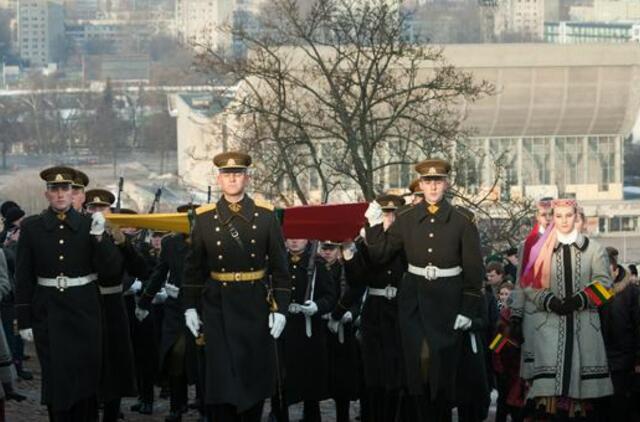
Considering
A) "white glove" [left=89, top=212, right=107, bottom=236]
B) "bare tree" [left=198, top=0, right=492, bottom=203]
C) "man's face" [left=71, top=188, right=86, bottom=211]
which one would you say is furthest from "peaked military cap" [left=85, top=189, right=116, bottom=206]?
"bare tree" [left=198, top=0, right=492, bottom=203]

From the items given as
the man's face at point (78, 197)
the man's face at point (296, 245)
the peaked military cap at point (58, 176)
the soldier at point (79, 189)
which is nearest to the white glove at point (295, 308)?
the man's face at point (296, 245)

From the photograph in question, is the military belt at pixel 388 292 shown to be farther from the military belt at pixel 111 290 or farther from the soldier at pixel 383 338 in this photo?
the military belt at pixel 111 290

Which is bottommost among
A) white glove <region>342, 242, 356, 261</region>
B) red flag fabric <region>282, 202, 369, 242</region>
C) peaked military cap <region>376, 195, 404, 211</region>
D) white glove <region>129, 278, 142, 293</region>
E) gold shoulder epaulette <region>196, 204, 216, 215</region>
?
white glove <region>129, 278, 142, 293</region>

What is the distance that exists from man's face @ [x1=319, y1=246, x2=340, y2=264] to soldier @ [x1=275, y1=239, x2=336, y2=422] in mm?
67

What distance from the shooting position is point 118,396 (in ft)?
50.7

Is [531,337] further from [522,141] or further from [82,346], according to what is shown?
[522,141]

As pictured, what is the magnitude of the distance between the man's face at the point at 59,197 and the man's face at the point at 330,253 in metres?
2.55

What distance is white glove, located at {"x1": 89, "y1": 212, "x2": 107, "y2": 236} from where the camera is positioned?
14.8 metres

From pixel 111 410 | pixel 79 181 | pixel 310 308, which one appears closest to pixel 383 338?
pixel 310 308

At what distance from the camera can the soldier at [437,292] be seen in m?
14.5

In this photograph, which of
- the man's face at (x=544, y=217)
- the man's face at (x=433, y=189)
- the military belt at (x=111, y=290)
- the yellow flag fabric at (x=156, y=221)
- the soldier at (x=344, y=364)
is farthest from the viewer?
the soldier at (x=344, y=364)

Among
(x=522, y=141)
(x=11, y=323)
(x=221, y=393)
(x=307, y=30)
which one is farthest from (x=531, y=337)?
(x=522, y=141)

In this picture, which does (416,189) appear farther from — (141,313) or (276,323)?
(141,313)

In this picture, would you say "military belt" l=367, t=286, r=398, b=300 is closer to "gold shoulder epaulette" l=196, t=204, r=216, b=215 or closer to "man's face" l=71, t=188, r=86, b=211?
"gold shoulder epaulette" l=196, t=204, r=216, b=215
